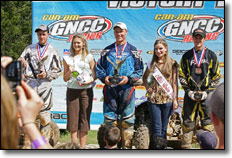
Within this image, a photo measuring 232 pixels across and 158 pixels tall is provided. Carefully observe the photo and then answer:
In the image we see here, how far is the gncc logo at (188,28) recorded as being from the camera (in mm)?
6523

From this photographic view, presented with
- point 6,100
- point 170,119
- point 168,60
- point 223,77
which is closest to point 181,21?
point 168,60

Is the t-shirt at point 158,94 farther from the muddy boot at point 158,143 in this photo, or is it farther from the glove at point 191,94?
the muddy boot at point 158,143

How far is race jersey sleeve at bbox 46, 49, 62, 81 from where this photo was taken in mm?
6664

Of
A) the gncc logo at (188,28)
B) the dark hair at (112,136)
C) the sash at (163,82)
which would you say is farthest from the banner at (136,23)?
the dark hair at (112,136)

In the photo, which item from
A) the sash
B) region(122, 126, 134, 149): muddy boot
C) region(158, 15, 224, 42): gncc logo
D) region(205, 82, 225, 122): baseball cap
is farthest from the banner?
region(205, 82, 225, 122): baseball cap

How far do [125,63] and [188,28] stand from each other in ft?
3.58

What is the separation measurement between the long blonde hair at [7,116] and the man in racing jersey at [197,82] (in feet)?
15.6

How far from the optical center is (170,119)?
681cm

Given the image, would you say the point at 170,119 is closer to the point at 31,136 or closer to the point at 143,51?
the point at 143,51

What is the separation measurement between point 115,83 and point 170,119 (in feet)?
3.57

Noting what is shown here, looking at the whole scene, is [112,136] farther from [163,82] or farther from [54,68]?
[54,68]

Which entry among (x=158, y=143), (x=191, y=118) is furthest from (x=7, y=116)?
(x=191, y=118)

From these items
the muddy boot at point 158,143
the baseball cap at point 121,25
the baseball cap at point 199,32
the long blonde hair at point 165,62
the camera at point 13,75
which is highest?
the baseball cap at point 121,25

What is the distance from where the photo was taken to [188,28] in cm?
656
